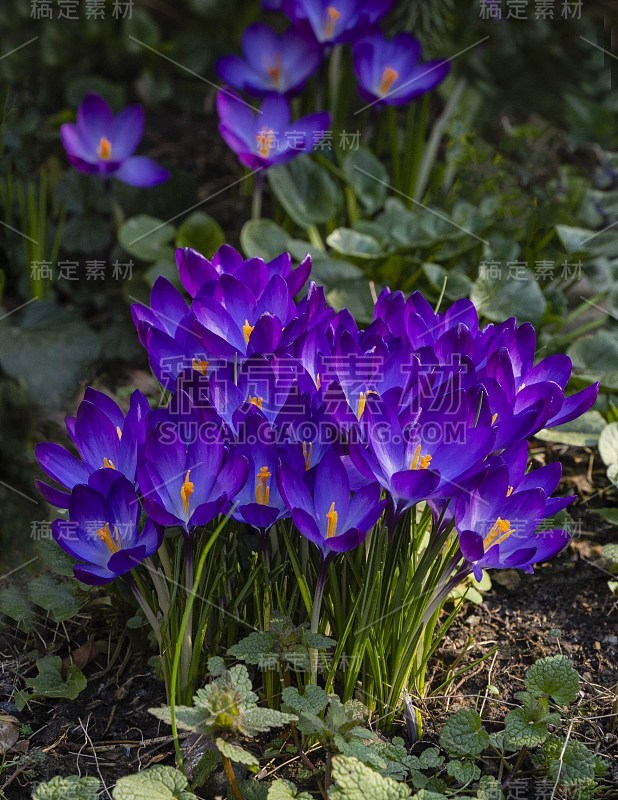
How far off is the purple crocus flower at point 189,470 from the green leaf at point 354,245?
95cm

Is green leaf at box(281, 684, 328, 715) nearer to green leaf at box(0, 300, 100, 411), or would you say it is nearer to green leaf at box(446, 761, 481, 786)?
green leaf at box(446, 761, 481, 786)

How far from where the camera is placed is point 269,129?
2295 mm

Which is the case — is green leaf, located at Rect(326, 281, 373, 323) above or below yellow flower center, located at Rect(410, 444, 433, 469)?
above

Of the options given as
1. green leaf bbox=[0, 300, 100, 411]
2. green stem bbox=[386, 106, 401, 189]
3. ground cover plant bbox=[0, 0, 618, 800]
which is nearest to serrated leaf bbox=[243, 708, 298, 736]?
ground cover plant bbox=[0, 0, 618, 800]

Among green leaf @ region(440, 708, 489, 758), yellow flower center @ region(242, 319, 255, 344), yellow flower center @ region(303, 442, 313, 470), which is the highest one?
yellow flower center @ region(242, 319, 255, 344)

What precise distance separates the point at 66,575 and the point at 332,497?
1.62ft

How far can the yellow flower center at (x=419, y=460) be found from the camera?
1223mm

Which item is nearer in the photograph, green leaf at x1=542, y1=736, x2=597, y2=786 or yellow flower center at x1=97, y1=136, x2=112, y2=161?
green leaf at x1=542, y1=736, x2=597, y2=786

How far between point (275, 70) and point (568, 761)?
1.77 meters

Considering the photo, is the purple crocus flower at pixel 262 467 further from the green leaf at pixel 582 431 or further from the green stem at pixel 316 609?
the green leaf at pixel 582 431

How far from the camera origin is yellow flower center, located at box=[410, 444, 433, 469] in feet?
4.01

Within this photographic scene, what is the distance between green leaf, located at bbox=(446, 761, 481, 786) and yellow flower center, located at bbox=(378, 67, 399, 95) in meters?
1.61

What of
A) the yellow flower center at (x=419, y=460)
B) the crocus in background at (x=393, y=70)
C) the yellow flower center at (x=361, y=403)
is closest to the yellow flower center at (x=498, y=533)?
the yellow flower center at (x=419, y=460)

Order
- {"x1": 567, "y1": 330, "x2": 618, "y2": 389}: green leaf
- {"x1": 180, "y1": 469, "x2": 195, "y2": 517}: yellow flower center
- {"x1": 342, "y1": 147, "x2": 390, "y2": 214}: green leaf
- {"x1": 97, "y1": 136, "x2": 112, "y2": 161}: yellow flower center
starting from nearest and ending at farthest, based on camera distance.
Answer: {"x1": 180, "y1": 469, "x2": 195, "y2": 517}: yellow flower center → {"x1": 567, "y1": 330, "x2": 618, "y2": 389}: green leaf → {"x1": 97, "y1": 136, "x2": 112, "y2": 161}: yellow flower center → {"x1": 342, "y1": 147, "x2": 390, "y2": 214}: green leaf
